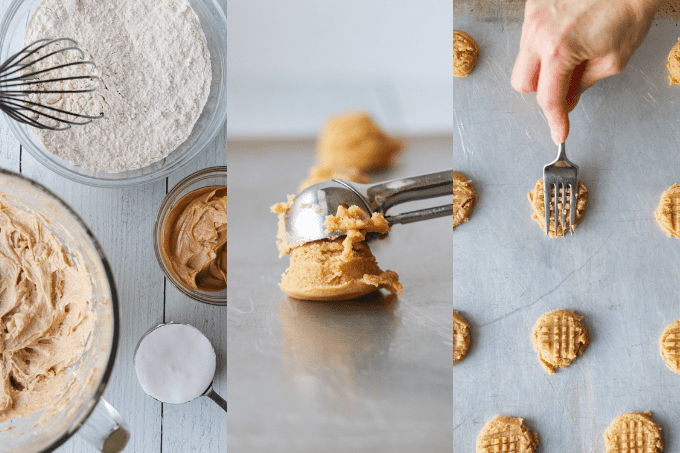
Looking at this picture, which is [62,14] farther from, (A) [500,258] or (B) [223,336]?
(A) [500,258]

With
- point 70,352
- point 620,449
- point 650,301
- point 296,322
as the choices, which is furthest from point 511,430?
point 70,352

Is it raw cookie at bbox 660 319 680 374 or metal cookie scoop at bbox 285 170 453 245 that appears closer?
metal cookie scoop at bbox 285 170 453 245

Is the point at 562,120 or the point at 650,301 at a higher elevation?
the point at 562,120

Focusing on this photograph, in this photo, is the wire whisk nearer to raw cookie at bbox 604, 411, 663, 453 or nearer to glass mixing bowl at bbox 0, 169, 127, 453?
glass mixing bowl at bbox 0, 169, 127, 453

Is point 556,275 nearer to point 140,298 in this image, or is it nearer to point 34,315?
point 140,298

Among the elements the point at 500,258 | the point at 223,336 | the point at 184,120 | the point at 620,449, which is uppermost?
the point at 184,120

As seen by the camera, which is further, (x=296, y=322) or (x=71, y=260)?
(x=71, y=260)

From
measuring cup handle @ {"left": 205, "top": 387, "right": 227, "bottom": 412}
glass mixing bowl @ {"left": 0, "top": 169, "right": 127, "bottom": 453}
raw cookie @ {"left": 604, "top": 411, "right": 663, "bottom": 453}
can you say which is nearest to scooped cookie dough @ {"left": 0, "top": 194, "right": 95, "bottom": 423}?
glass mixing bowl @ {"left": 0, "top": 169, "right": 127, "bottom": 453}
